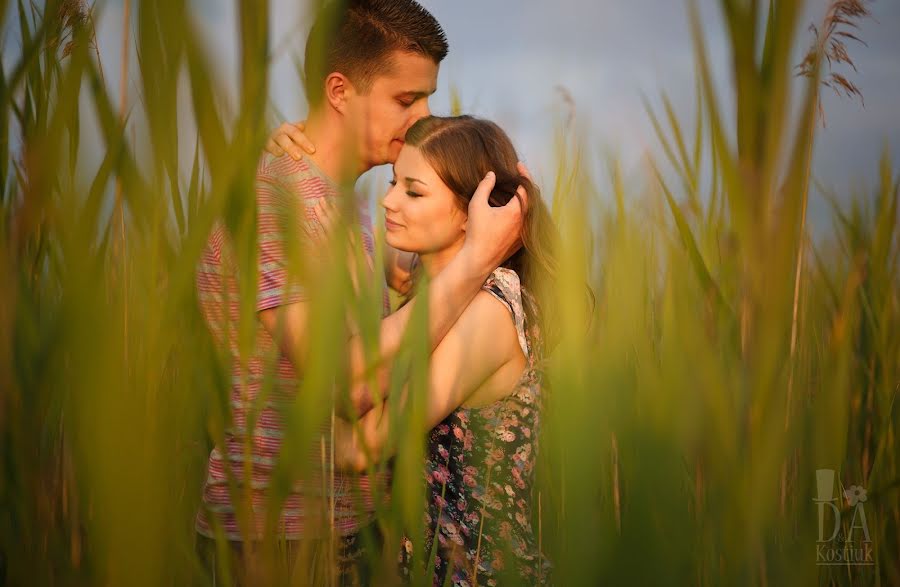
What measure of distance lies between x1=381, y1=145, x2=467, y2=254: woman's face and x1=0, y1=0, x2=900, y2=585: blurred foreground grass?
0.68m

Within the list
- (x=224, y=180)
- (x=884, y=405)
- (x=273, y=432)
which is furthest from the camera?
(x=273, y=432)

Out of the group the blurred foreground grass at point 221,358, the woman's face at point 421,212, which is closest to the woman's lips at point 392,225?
the woman's face at point 421,212

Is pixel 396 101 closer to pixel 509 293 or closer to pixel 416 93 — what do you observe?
pixel 416 93

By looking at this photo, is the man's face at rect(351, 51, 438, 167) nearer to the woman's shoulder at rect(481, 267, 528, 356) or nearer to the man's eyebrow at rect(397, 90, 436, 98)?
the man's eyebrow at rect(397, 90, 436, 98)

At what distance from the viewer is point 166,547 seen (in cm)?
56

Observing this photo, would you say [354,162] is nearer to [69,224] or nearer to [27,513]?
[69,224]

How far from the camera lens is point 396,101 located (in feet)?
5.30

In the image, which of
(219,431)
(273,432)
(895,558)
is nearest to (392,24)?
(273,432)

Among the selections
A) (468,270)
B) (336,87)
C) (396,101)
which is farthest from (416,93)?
(468,270)

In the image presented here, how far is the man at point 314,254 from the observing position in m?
0.55

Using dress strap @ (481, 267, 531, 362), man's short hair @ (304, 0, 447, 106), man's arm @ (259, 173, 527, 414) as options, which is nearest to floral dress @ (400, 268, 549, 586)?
dress strap @ (481, 267, 531, 362)

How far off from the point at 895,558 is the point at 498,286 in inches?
31.1

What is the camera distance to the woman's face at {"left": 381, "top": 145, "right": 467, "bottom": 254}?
1.46 meters

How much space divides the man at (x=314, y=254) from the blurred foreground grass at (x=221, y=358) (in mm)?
38
